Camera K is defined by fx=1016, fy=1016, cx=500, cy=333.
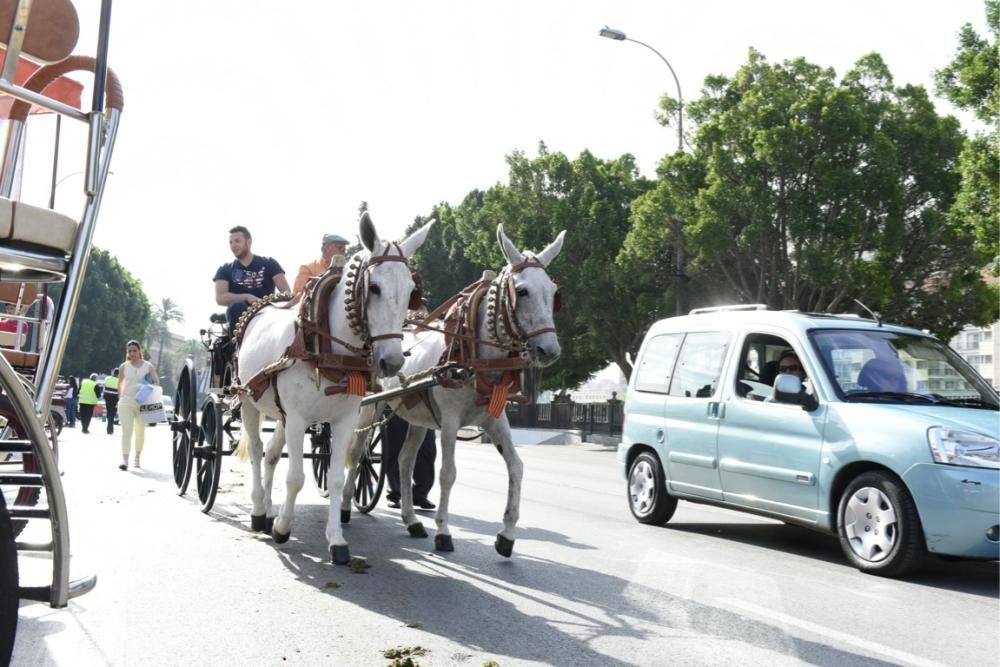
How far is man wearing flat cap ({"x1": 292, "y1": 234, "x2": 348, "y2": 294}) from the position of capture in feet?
32.2

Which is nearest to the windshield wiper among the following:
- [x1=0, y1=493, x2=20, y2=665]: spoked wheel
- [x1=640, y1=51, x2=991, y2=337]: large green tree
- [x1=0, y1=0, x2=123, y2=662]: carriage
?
[x1=0, y1=0, x2=123, y2=662]: carriage

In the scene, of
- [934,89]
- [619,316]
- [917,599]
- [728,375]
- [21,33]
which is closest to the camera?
[21,33]

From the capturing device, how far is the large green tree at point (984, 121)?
19.6m

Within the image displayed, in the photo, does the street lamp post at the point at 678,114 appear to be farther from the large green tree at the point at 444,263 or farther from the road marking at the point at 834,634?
the large green tree at the point at 444,263

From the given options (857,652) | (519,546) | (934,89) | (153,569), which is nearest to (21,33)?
(153,569)

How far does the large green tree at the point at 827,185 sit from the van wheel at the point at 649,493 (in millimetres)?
16687

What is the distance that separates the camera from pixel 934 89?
21.3 meters

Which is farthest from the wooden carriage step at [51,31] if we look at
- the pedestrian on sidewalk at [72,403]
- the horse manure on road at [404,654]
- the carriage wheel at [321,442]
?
the pedestrian on sidewalk at [72,403]

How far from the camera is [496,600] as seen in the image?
251 inches

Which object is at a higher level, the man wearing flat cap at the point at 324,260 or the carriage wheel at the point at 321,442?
the man wearing flat cap at the point at 324,260

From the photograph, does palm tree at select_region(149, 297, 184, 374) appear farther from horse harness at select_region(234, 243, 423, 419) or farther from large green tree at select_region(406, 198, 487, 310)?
horse harness at select_region(234, 243, 423, 419)

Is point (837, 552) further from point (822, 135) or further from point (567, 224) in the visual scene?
point (567, 224)

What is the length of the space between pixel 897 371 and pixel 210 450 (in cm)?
635

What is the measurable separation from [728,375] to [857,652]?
13.8ft
